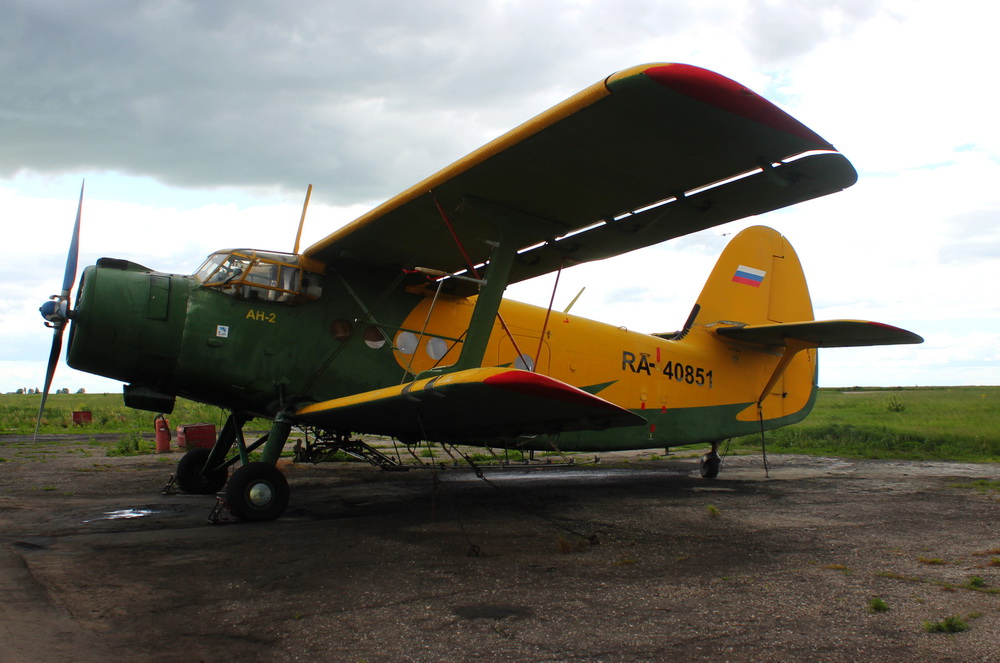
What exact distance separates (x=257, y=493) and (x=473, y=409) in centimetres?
236

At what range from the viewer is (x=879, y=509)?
7195 mm

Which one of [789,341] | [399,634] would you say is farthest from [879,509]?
[399,634]

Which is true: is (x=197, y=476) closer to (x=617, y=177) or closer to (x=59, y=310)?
(x=59, y=310)

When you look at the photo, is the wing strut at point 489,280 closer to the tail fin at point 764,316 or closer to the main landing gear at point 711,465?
the tail fin at point 764,316

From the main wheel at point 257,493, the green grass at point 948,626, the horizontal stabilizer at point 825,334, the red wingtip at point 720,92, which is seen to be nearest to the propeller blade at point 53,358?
the main wheel at point 257,493

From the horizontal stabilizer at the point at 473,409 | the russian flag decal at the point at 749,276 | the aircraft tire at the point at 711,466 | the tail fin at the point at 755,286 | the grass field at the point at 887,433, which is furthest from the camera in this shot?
the grass field at the point at 887,433

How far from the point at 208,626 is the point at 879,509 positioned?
269 inches

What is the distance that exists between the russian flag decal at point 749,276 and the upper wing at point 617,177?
4.55 metres

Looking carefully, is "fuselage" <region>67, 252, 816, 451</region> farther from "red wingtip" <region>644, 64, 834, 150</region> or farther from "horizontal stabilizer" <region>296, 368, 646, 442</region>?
"red wingtip" <region>644, 64, 834, 150</region>

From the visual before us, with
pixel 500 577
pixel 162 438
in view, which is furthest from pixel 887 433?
pixel 162 438

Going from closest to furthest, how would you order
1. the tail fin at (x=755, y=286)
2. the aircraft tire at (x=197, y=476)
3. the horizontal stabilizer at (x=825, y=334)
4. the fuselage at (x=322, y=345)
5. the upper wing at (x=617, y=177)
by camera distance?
the upper wing at (x=617, y=177) → the fuselage at (x=322, y=345) → the aircraft tire at (x=197, y=476) → the horizontal stabilizer at (x=825, y=334) → the tail fin at (x=755, y=286)

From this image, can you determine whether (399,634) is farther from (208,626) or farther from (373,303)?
(373,303)

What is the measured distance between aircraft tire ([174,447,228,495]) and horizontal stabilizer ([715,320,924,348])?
779 centimetres

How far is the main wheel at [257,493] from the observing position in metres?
6.15
